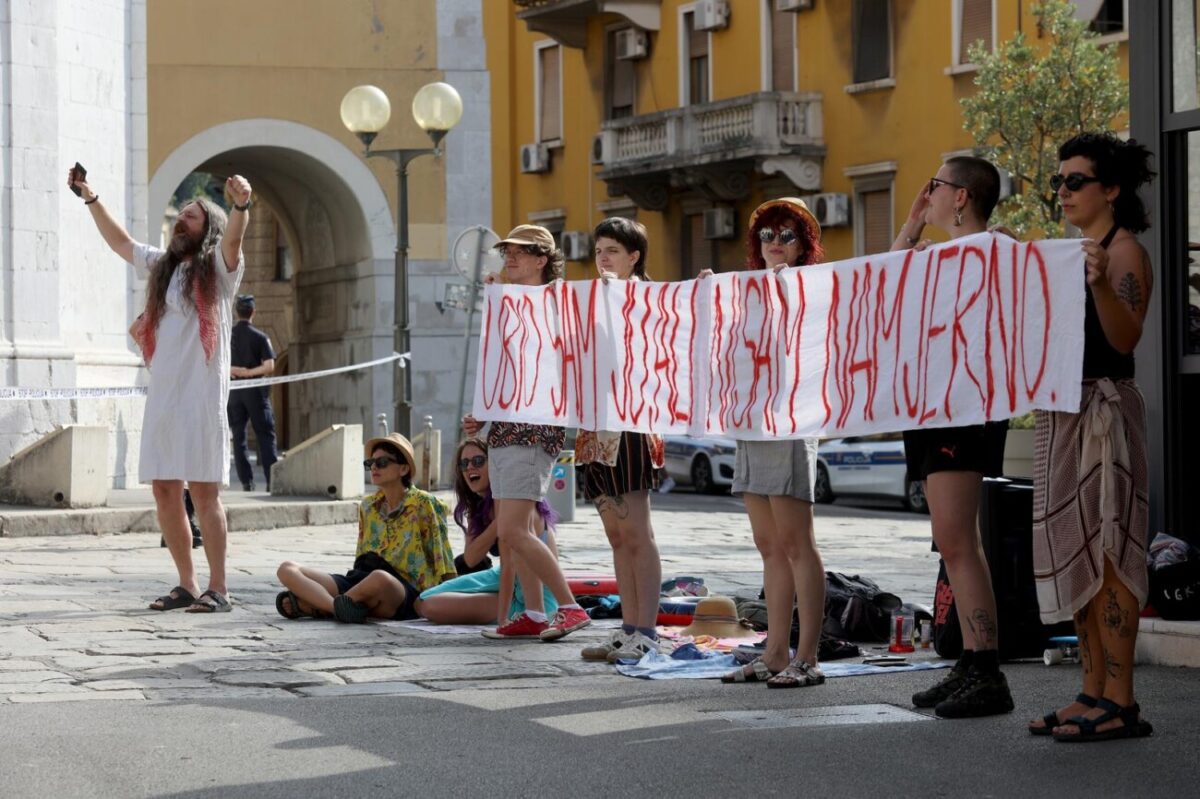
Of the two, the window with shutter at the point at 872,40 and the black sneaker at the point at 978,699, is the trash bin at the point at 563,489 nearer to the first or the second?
the black sneaker at the point at 978,699

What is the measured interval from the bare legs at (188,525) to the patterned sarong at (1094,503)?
16.9ft

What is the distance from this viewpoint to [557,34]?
150 ft

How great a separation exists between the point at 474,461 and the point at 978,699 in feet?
12.7

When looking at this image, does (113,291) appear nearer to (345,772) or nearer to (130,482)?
(130,482)

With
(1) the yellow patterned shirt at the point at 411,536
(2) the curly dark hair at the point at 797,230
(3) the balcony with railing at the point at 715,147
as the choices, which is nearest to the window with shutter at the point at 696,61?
(3) the balcony with railing at the point at 715,147

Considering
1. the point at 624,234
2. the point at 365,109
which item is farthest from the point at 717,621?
the point at 365,109

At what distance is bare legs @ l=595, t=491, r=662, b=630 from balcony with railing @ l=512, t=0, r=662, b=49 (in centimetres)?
3493

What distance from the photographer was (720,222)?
4172 cm

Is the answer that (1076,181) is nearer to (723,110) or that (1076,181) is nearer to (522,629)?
(522,629)

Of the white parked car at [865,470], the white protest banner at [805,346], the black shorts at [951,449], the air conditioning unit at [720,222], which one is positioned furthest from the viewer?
the air conditioning unit at [720,222]

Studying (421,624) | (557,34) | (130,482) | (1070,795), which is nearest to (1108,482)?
(1070,795)

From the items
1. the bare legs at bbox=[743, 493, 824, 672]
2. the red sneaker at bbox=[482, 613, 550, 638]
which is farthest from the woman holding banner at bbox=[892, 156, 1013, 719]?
the red sneaker at bbox=[482, 613, 550, 638]

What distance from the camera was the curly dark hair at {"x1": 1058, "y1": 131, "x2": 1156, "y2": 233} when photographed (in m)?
7.33

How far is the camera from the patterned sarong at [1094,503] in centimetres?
721
